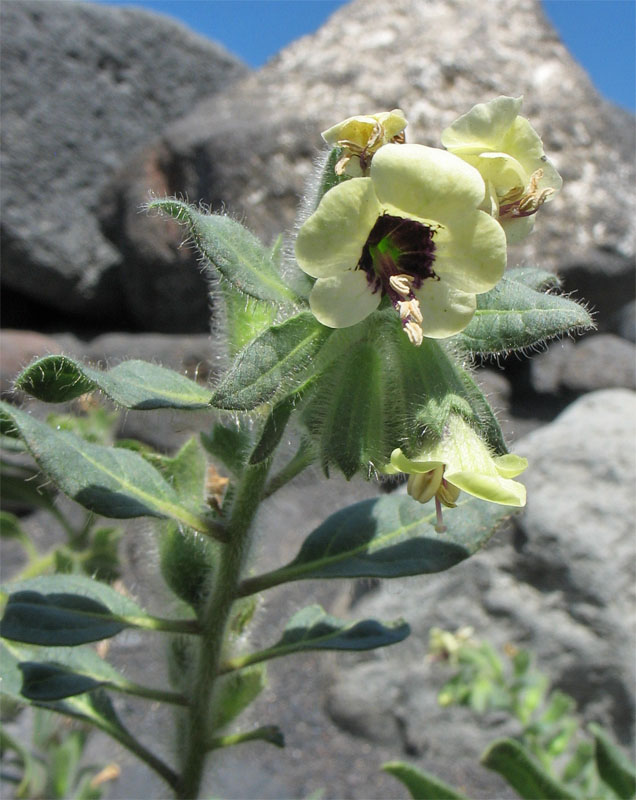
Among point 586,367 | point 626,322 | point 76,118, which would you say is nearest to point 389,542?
point 586,367

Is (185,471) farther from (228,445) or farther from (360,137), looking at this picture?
(360,137)

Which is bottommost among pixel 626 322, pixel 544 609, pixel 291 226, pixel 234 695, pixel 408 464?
pixel 234 695

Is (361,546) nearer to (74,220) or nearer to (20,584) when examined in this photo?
(20,584)

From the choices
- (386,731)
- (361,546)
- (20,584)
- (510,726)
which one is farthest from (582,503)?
(20,584)

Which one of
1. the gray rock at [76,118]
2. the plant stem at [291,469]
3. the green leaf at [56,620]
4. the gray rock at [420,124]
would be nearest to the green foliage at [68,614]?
the green leaf at [56,620]

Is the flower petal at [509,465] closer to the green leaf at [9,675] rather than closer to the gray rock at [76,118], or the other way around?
the green leaf at [9,675]

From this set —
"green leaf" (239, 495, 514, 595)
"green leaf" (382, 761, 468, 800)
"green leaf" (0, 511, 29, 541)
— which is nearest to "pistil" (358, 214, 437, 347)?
"green leaf" (239, 495, 514, 595)

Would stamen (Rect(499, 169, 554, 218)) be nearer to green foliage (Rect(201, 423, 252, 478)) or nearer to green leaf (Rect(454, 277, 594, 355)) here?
green leaf (Rect(454, 277, 594, 355))
